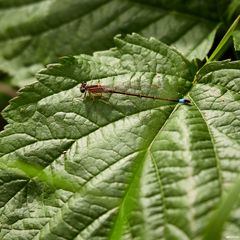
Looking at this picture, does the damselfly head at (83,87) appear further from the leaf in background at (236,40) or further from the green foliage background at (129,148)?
the leaf in background at (236,40)

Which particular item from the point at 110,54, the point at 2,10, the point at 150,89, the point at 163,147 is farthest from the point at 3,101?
the point at 163,147

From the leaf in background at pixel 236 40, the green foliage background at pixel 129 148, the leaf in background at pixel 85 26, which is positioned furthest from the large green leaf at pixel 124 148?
the leaf in background at pixel 85 26

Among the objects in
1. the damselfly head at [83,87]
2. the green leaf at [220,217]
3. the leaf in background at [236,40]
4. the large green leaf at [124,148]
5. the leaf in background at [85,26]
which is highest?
the leaf in background at [85,26]

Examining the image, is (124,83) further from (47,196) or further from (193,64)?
(47,196)

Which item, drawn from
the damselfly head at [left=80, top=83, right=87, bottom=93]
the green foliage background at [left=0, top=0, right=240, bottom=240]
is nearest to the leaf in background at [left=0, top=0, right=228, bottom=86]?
the green foliage background at [left=0, top=0, right=240, bottom=240]

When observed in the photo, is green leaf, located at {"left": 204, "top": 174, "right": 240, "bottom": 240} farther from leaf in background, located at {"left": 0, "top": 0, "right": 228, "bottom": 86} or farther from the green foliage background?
leaf in background, located at {"left": 0, "top": 0, "right": 228, "bottom": 86}

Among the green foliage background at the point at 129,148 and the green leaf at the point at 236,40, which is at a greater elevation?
the green leaf at the point at 236,40

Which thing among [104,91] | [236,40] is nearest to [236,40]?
[236,40]
